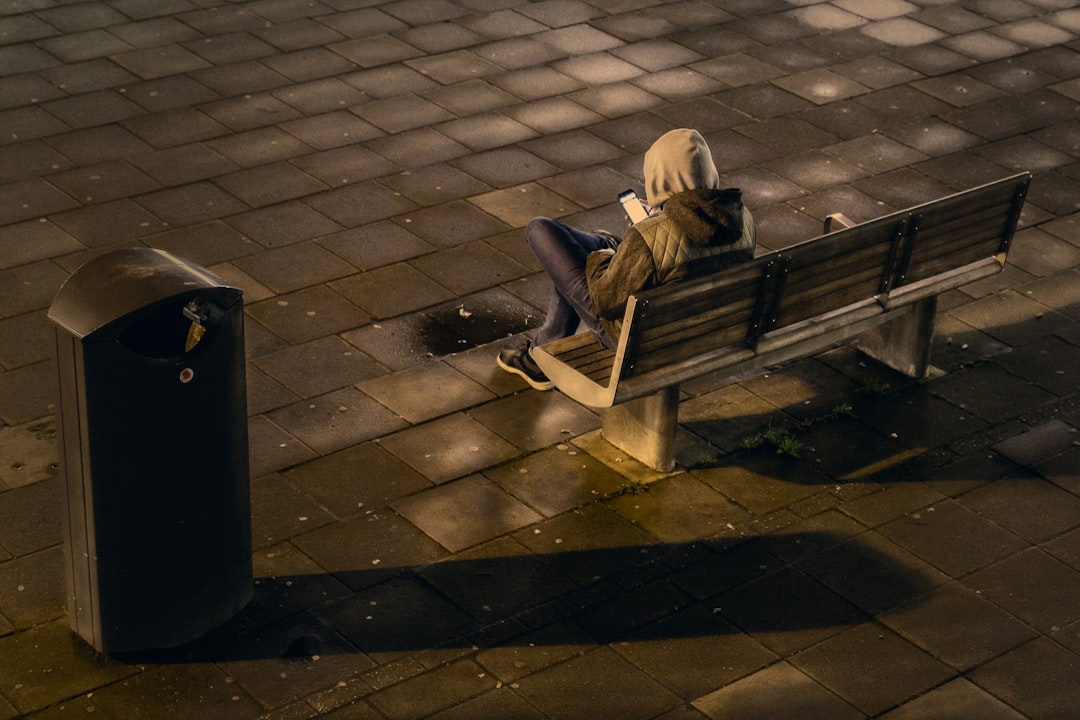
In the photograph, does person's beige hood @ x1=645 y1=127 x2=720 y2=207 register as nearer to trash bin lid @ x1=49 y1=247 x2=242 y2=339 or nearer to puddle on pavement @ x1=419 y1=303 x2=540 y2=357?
puddle on pavement @ x1=419 y1=303 x2=540 y2=357

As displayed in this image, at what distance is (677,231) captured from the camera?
22.4 ft

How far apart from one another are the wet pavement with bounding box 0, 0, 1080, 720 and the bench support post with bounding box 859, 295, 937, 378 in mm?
122

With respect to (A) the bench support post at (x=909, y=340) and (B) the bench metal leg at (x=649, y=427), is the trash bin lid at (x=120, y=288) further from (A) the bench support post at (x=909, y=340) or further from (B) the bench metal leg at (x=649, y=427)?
(A) the bench support post at (x=909, y=340)

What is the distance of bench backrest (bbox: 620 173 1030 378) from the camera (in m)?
6.66

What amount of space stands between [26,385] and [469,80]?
4636mm

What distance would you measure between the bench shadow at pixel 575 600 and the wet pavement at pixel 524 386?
2 centimetres

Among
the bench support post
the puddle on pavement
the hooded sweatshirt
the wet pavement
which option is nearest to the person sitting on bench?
the hooded sweatshirt

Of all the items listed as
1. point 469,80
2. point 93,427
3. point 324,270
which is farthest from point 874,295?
point 469,80

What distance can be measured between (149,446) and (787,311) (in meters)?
2.88

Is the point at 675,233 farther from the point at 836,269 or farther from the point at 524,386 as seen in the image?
the point at 524,386

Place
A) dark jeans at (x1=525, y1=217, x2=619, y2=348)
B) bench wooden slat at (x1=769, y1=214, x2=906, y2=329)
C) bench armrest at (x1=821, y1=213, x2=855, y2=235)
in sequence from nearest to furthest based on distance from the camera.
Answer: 1. bench wooden slat at (x1=769, y1=214, x2=906, y2=329)
2. dark jeans at (x1=525, y1=217, x2=619, y2=348)
3. bench armrest at (x1=821, y1=213, x2=855, y2=235)

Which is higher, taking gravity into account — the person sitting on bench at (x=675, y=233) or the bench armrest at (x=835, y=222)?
the person sitting on bench at (x=675, y=233)

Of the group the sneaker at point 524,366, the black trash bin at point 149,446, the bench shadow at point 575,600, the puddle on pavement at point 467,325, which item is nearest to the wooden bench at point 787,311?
the sneaker at point 524,366

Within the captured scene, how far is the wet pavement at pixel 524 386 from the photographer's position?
6.10m
